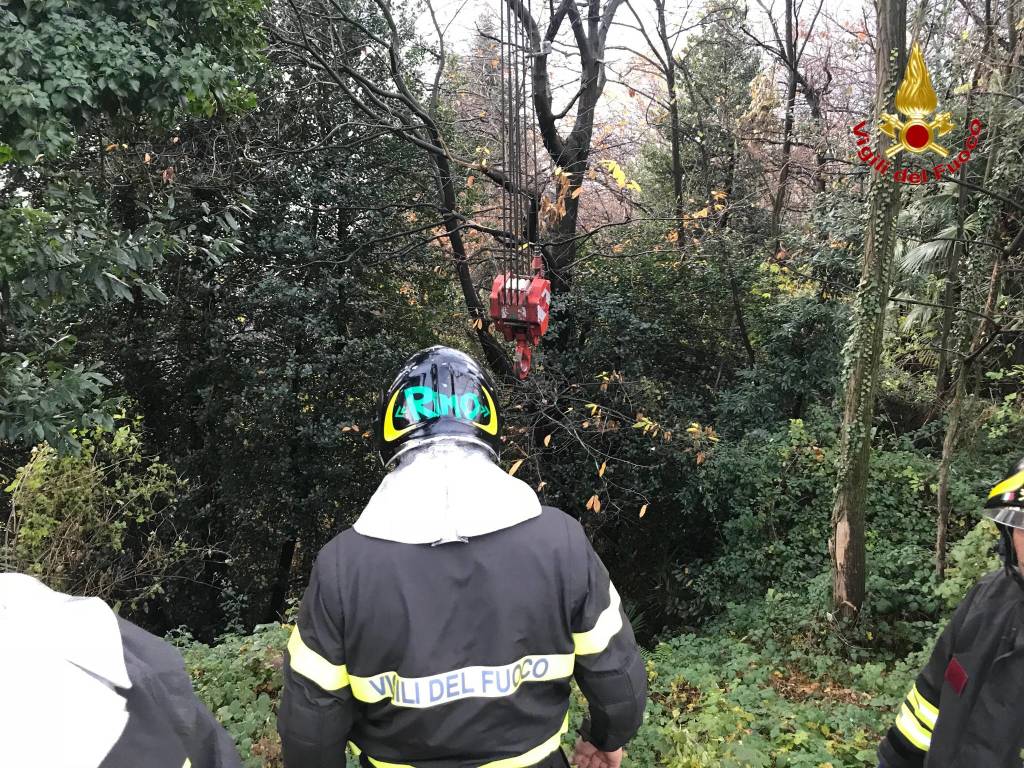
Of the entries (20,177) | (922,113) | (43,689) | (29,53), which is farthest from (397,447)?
(20,177)

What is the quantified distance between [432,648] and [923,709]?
151 cm

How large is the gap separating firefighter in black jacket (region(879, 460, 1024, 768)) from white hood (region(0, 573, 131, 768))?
1.94 metres

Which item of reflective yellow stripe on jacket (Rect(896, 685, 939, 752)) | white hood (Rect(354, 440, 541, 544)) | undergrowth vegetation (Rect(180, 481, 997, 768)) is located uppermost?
white hood (Rect(354, 440, 541, 544))

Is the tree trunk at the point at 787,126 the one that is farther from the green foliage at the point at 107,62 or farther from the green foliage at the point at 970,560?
the green foliage at the point at 107,62

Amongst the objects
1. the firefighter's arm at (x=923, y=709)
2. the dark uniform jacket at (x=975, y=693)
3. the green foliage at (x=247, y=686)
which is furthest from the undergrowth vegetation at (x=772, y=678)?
the dark uniform jacket at (x=975, y=693)

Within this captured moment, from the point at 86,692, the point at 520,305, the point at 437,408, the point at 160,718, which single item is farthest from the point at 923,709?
the point at 520,305

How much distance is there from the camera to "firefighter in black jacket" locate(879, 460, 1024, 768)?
5.20 feet

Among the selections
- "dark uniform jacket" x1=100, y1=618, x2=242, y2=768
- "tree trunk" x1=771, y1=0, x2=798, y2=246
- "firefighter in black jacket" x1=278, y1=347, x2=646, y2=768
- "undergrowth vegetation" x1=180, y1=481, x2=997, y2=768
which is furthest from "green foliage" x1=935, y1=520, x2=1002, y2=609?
"tree trunk" x1=771, y1=0, x2=798, y2=246

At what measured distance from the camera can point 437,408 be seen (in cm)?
180

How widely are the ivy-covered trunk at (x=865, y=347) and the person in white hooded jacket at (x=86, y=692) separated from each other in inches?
201

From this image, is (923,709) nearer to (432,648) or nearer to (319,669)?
(432,648)

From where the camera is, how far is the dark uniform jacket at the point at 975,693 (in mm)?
1583

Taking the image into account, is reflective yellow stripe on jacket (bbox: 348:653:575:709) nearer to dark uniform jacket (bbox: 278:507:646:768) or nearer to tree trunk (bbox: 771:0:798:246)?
dark uniform jacket (bbox: 278:507:646:768)

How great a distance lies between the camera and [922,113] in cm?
438
